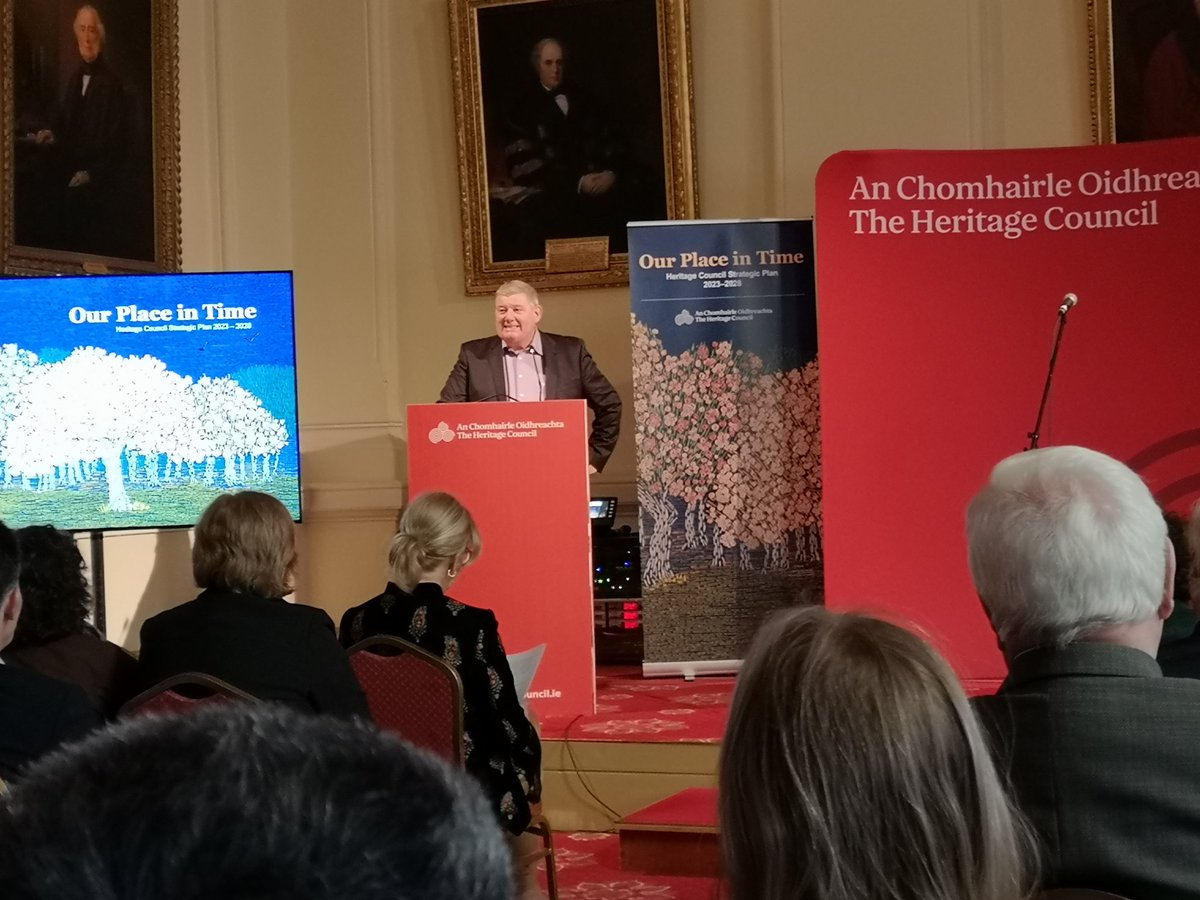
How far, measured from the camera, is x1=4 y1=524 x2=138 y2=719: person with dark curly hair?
9.92 ft

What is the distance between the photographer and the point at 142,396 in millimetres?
5574

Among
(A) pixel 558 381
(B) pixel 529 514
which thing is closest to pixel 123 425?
(B) pixel 529 514

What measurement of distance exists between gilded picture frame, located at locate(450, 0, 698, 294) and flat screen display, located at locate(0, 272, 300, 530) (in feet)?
6.68

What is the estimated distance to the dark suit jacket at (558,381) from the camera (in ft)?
21.3

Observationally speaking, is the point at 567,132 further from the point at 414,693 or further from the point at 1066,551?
the point at 1066,551

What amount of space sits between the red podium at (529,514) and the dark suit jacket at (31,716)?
3.38 metres

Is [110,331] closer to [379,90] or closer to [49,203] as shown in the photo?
[49,203]

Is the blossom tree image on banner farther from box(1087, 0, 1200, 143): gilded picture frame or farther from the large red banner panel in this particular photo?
box(1087, 0, 1200, 143): gilded picture frame

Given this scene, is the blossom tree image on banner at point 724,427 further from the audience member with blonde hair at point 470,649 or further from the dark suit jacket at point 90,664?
the dark suit jacket at point 90,664

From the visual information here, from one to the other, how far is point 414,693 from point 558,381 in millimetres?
3484

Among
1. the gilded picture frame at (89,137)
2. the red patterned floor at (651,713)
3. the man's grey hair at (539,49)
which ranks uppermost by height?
the man's grey hair at (539,49)

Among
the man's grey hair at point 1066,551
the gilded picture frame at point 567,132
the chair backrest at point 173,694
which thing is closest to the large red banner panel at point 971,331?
the gilded picture frame at point 567,132

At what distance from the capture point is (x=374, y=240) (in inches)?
304

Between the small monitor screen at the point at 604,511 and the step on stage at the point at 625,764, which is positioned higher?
the small monitor screen at the point at 604,511
